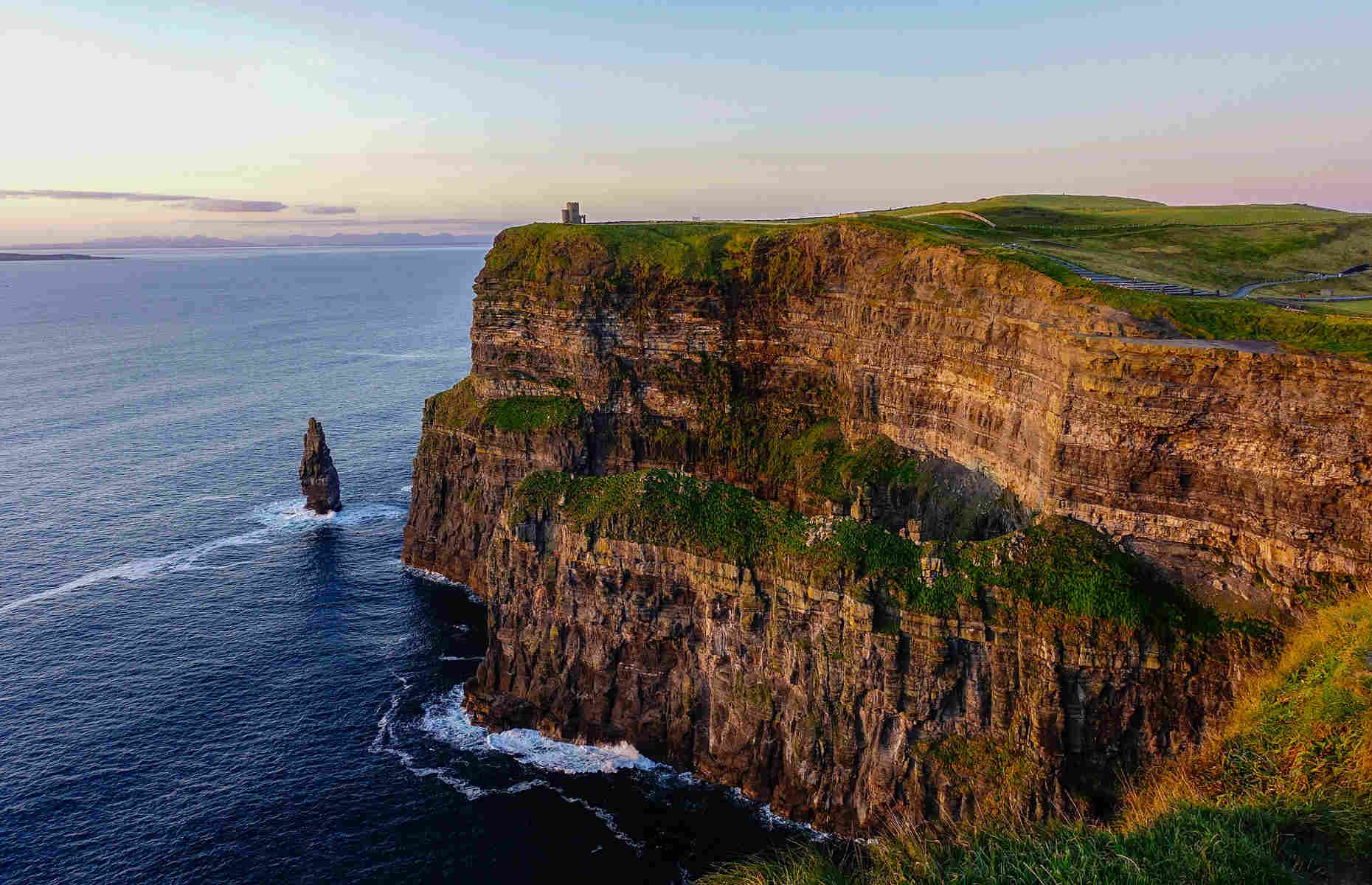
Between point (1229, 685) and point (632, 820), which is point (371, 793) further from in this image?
point (1229, 685)

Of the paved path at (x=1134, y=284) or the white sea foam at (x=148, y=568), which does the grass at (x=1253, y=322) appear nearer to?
the paved path at (x=1134, y=284)

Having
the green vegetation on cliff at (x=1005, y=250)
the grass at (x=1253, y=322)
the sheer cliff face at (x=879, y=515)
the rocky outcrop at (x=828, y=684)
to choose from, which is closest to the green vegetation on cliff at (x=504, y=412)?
A: the sheer cliff face at (x=879, y=515)

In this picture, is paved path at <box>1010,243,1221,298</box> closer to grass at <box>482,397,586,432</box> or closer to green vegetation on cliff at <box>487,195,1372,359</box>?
green vegetation on cliff at <box>487,195,1372,359</box>

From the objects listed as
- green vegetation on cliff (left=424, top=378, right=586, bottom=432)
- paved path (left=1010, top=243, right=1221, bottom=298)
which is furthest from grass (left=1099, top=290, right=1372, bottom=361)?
green vegetation on cliff (left=424, top=378, right=586, bottom=432)

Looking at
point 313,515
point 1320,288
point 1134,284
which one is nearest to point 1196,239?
point 1320,288

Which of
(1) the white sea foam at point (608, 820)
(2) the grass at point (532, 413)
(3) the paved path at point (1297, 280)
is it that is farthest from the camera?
(2) the grass at point (532, 413)

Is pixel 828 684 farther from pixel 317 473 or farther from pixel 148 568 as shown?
pixel 317 473
